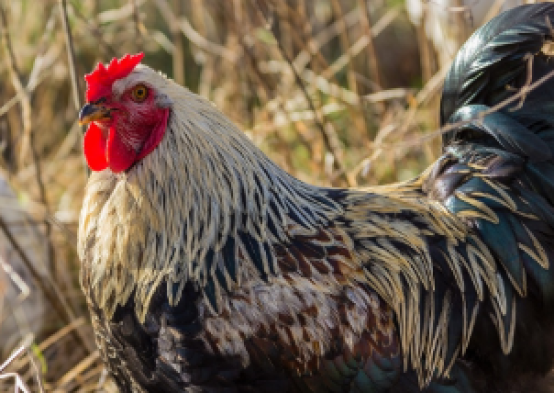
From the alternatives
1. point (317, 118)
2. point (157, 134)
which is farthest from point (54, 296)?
point (157, 134)

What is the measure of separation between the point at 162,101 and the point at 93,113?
0.28 meters

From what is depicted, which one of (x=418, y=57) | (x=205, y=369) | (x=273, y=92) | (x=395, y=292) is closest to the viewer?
(x=205, y=369)

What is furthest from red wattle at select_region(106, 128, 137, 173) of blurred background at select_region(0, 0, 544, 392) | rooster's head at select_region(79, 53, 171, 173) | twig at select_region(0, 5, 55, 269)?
twig at select_region(0, 5, 55, 269)

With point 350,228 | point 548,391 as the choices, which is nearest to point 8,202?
point 350,228

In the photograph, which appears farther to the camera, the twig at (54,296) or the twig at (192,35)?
the twig at (192,35)

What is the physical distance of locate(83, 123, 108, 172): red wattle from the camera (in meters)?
3.06

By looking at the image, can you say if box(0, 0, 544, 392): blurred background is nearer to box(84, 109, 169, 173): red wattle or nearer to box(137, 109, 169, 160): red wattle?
box(84, 109, 169, 173): red wattle

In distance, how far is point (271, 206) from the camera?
316 centimetres

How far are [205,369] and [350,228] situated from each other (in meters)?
0.86

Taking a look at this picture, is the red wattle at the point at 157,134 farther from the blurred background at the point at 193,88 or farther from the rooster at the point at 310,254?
the blurred background at the point at 193,88

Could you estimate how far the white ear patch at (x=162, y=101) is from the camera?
2.99 m

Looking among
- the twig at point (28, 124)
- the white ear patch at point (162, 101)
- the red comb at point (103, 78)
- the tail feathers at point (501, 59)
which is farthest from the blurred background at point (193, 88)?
the white ear patch at point (162, 101)

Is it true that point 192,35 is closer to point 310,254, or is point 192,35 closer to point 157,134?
point 157,134

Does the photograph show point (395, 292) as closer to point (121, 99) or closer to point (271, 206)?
point (271, 206)
